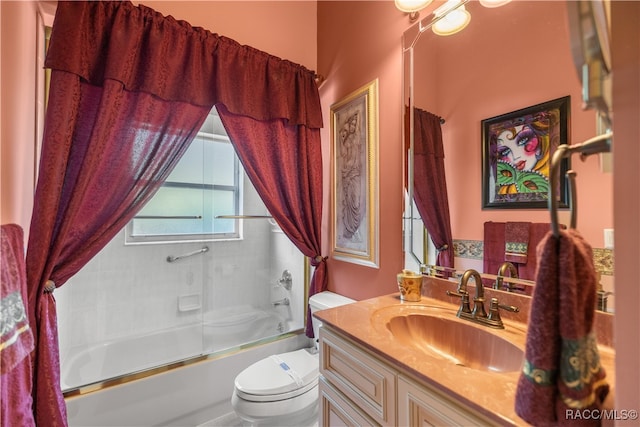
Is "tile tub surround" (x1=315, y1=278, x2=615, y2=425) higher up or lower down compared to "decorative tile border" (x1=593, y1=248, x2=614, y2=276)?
lower down

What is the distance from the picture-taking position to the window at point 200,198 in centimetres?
199

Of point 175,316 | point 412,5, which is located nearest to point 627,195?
point 412,5

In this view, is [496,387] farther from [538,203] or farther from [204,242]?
[204,242]

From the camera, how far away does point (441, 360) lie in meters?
0.72

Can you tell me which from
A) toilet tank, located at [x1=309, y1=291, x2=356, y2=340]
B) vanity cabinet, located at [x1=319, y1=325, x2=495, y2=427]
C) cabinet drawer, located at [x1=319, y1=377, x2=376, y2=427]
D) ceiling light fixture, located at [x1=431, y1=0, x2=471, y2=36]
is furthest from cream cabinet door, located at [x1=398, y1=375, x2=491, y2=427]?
ceiling light fixture, located at [x1=431, y1=0, x2=471, y2=36]

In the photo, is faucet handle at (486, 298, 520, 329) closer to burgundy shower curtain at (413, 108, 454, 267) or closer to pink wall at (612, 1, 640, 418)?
burgundy shower curtain at (413, 108, 454, 267)

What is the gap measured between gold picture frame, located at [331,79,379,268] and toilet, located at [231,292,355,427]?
2.30 ft

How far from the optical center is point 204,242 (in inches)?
85.3

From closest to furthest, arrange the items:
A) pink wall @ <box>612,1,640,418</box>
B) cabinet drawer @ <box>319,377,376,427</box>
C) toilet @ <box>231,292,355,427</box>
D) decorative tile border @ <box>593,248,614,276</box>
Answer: pink wall @ <box>612,1,640,418</box>, decorative tile border @ <box>593,248,614,276</box>, cabinet drawer @ <box>319,377,376,427</box>, toilet @ <box>231,292,355,427</box>

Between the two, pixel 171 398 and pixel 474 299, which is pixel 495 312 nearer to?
pixel 474 299

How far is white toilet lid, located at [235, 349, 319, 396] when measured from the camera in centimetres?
131

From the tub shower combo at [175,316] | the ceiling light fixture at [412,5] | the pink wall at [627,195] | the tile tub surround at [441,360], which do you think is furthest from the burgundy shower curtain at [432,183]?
the tub shower combo at [175,316]

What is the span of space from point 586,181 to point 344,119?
49.7 inches

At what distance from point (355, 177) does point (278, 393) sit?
124cm
